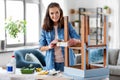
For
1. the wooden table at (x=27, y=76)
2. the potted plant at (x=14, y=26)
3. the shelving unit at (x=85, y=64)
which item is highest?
the potted plant at (x=14, y=26)

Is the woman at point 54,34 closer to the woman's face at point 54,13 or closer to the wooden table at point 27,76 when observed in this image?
the woman's face at point 54,13

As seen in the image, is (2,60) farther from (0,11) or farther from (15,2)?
(15,2)

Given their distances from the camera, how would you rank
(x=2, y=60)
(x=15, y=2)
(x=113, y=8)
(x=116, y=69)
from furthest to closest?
(x=113, y=8) < (x=15, y=2) < (x=2, y=60) < (x=116, y=69)

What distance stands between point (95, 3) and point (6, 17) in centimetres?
258

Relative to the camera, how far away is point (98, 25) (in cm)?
727

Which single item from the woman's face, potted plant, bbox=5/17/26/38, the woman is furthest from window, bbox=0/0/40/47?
the woman's face

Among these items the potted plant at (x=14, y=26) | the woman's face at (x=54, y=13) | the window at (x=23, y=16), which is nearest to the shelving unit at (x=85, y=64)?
the woman's face at (x=54, y=13)

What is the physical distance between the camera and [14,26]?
591cm

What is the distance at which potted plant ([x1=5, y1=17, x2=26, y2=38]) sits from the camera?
5875mm

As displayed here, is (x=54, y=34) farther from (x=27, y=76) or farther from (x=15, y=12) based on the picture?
(x=15, y=12)

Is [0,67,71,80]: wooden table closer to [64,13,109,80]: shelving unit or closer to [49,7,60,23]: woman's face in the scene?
[64,13,109,80]: shelving unit

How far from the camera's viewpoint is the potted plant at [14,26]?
5875 mm

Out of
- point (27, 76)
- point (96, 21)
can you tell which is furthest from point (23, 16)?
point (27, 76)

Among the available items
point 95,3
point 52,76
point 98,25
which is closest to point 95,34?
point 98,25
